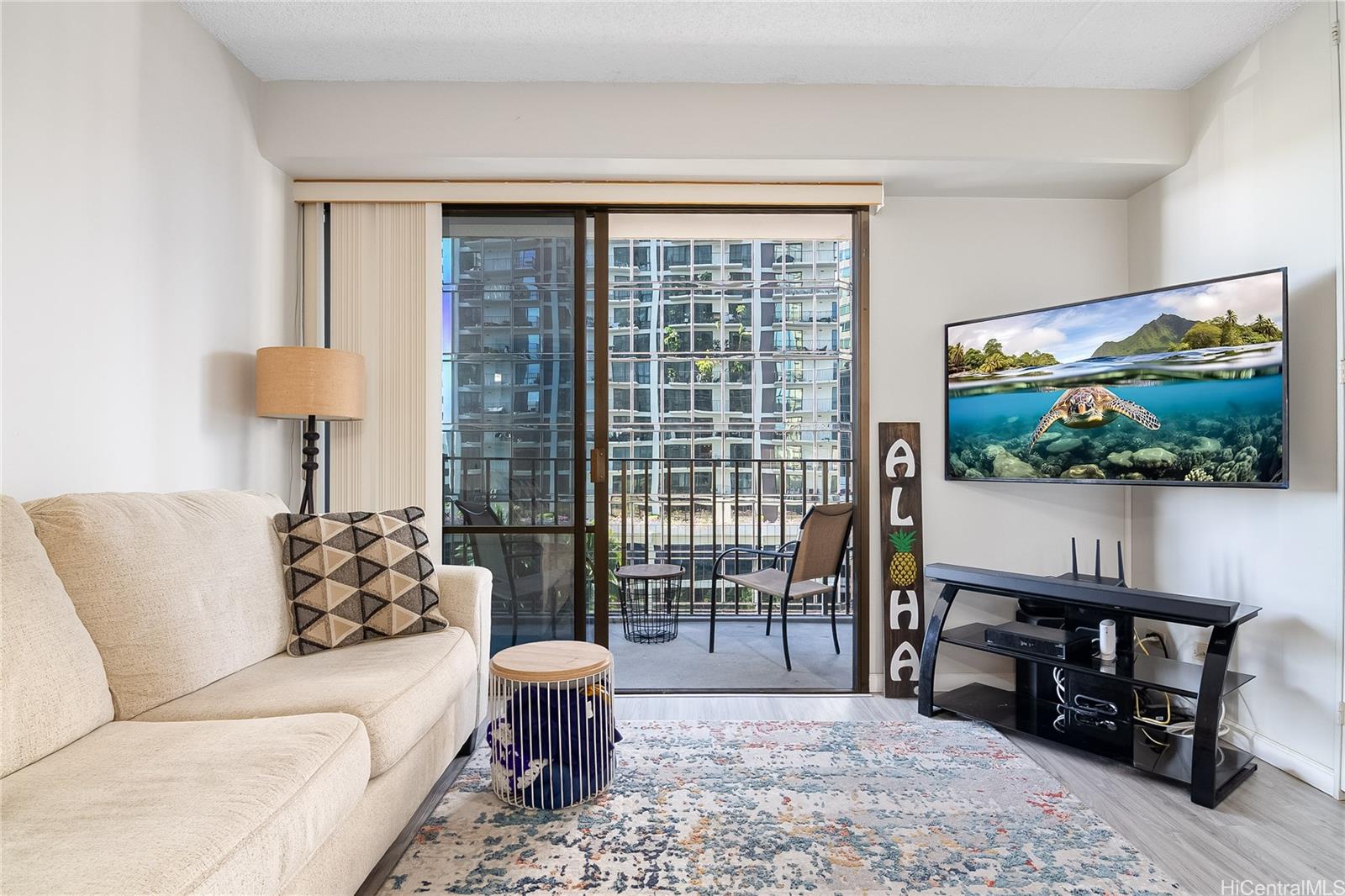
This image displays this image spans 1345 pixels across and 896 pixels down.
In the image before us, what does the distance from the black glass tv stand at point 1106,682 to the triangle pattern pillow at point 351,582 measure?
6.62 ft

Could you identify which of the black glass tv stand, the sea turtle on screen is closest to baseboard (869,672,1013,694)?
the black glass tv stand

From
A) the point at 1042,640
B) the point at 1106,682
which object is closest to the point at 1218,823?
the point at 1106,682

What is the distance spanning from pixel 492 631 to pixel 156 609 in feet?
5.38

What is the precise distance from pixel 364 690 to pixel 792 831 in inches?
48.4

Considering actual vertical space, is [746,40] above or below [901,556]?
above

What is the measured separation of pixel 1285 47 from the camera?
2348 millimetres

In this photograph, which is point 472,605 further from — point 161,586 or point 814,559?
point 814,559

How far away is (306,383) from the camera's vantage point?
2.54 metres

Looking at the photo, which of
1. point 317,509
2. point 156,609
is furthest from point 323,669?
point 317,509

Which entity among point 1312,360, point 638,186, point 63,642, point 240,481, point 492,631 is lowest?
point 492,631

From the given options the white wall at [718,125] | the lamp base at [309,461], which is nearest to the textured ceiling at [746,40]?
the white wall at [718,125]

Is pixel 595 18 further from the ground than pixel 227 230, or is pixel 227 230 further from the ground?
pixel 595 18

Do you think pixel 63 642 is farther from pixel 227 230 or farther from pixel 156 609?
pixel 227 230

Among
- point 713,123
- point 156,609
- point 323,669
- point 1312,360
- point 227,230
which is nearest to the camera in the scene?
point 156,609
